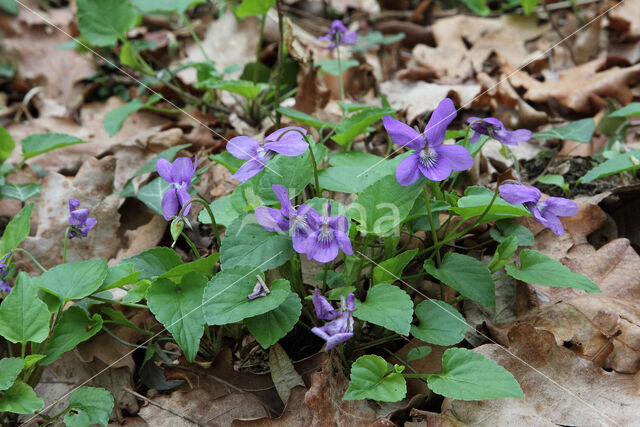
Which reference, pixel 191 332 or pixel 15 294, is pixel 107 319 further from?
pixel 191 332

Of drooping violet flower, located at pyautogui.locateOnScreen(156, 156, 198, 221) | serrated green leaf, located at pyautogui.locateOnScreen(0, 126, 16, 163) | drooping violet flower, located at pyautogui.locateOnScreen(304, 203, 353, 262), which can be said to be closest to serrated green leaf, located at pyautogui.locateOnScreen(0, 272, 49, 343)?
drooping violet flower, located at pyautogui.locateOnScreen(156, 156, 198, 221)

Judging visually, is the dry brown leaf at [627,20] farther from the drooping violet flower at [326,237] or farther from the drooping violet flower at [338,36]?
the drooping violet flower at [326,237]

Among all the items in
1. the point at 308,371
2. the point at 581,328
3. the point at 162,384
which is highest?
the point at 581,328

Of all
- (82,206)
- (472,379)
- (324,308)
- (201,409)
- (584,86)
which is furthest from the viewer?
(584,86)

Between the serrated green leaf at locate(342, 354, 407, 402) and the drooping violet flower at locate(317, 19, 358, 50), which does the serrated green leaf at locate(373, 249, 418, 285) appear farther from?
the drooping violet flower at locate(317, 19, 358, 50)

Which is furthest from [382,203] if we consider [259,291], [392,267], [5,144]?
[5,144]

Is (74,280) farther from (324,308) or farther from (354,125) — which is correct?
(354,125)

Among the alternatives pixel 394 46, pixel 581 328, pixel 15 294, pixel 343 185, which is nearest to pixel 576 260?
pixel 581 328
